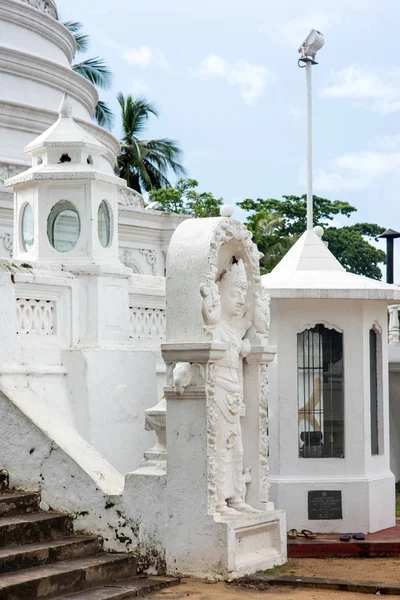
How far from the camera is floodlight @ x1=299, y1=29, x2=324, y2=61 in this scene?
38.5ft

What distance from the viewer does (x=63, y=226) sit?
1071 cm

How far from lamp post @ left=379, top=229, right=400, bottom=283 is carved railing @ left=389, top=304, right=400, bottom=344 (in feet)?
6.92

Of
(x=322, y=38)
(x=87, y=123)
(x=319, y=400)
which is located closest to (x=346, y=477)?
(x=319, y=400)

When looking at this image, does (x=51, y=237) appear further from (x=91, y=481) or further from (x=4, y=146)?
(x=4, y=146)

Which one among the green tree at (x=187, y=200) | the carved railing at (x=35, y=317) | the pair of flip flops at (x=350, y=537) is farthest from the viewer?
the green tree at (x=187, y=200)

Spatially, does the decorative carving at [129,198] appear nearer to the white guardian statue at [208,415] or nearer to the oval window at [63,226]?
the oval window at [63,226]

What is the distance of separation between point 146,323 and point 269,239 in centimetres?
2322

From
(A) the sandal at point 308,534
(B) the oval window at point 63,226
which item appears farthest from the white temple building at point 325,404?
(B) the oval window at point 63,226

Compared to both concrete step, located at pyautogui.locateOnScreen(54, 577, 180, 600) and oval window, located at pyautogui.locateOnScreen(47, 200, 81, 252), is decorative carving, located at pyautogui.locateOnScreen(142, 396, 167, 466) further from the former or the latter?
oval window, located at pyautogui.locateOnScreen(47, 200, 81, 252)

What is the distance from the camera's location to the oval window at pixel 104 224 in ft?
35.6

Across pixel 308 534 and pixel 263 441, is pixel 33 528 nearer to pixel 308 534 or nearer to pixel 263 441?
pixel 263 441

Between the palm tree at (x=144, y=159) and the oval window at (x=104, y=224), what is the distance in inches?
1174

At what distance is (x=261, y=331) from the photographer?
29.7 feet

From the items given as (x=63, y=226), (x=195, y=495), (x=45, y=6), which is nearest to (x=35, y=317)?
(x=63, y=226)
